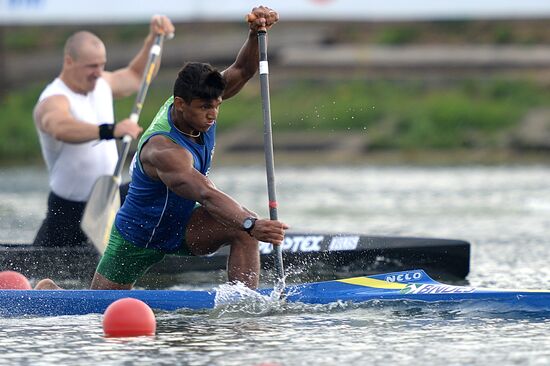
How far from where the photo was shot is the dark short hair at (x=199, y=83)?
8.55 m

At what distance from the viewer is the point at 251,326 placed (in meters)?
8.77

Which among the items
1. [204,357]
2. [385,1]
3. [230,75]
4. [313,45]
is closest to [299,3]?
[385,1]

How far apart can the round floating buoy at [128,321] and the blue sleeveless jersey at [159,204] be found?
2.21ft

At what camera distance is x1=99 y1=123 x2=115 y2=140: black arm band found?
434 inches

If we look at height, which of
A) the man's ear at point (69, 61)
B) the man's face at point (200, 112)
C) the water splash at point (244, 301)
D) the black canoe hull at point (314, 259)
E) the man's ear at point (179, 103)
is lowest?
the water splash at point (244, 301)

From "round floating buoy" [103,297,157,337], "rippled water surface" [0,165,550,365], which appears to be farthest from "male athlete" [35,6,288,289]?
"round floating buoy" [103,297,157,337]

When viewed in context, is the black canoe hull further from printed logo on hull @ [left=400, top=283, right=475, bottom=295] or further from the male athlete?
printed logo on hull @ [left=400, top=283, right=475, bottom=295]

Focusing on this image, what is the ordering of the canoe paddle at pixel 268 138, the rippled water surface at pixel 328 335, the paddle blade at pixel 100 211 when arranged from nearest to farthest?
1. the rippled water surface at pixel 328 335
2. the canoe paddle at pixel 268 138
3. the paddle blade at pixel 100 211

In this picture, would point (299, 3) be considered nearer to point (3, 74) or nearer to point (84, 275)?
point (3, 74)

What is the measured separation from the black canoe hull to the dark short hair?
2.94 m

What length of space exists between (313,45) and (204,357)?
66.7 feet

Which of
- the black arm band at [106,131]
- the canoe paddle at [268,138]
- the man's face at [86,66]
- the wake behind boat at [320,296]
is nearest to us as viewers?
the wake behind boat at [320,296]

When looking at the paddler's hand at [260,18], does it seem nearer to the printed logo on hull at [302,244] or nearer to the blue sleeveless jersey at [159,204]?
the blue sleeveless jersey at [159,204]

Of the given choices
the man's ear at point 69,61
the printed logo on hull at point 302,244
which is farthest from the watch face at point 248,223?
the man's ear at point 69,61
